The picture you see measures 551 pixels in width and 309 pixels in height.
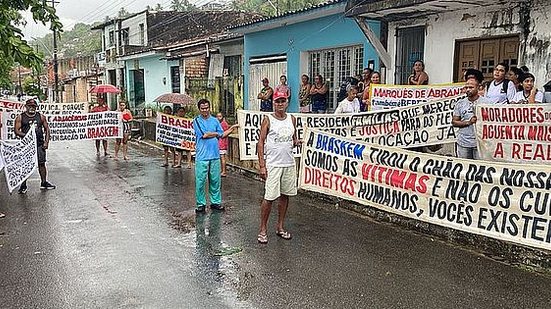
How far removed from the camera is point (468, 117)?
762 cm

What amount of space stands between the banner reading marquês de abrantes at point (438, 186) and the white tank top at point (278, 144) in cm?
135

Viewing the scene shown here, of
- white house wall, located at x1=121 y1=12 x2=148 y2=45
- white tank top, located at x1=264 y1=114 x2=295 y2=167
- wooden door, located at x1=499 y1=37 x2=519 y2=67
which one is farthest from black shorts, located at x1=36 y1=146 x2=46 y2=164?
white house wall, located at x1=121 y1=12 x2=148 y2=45

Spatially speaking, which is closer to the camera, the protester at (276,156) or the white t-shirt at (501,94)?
the protester at (276,156)

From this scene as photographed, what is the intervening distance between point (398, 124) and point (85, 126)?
10672 millimetres

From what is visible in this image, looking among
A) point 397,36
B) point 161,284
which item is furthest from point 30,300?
point 397,36

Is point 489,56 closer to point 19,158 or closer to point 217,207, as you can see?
point 217,207

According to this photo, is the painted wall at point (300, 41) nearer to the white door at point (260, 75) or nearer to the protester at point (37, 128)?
the white door at point (260, 75)

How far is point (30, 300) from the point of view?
16.5 feet

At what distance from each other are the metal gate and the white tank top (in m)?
5.48

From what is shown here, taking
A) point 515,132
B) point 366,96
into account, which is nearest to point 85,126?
point 366,96

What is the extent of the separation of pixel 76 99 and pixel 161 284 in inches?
1799

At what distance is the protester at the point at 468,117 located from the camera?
755 centimetres

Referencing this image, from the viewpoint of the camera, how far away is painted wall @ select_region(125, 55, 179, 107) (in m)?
29.2

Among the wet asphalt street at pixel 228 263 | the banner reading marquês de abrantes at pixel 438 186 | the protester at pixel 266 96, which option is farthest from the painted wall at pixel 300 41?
the wet asphalt street at pixel 228 263
